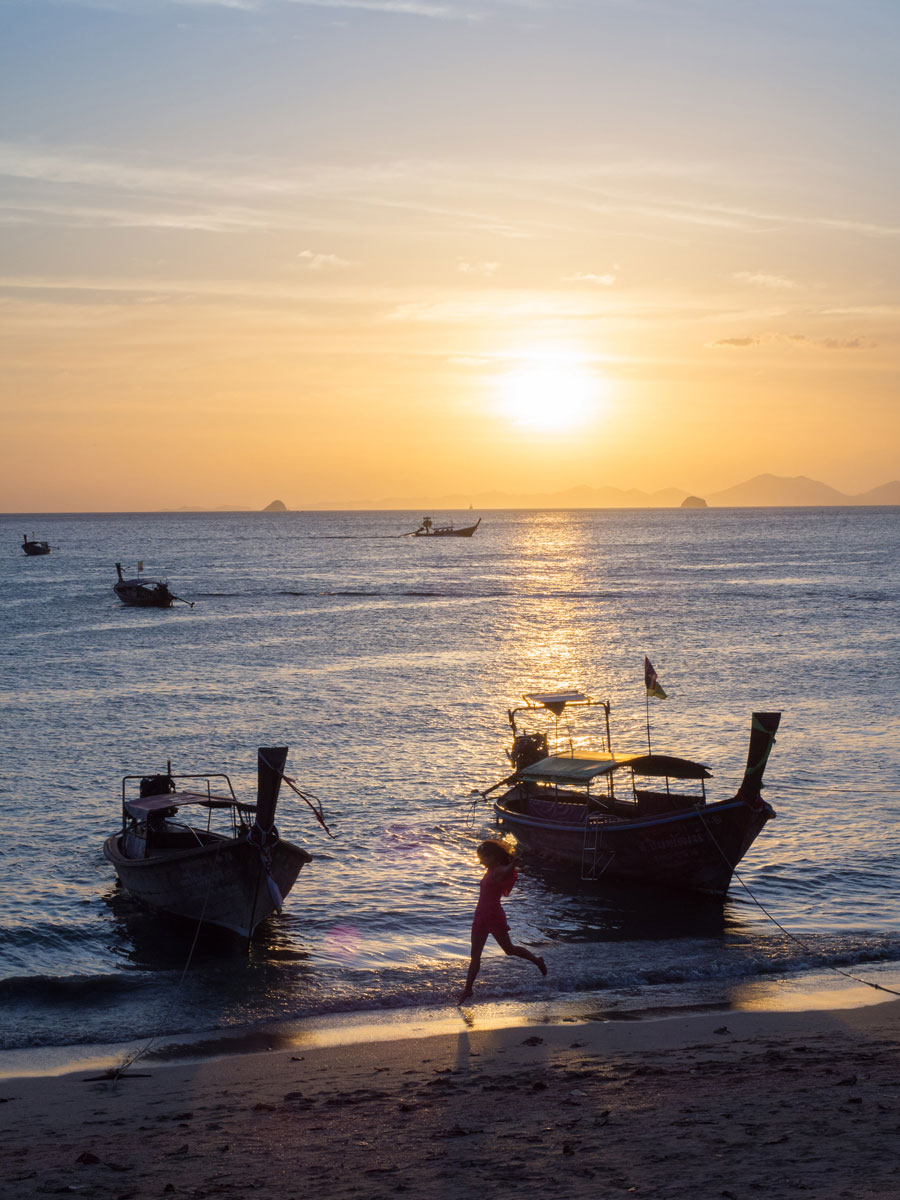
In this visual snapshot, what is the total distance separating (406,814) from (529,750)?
3373 mm

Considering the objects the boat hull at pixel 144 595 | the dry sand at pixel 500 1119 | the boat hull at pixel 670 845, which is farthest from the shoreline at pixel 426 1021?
the boat hull at pixel 144 595

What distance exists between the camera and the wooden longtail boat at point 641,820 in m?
19.0

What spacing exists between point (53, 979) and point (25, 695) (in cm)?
2733

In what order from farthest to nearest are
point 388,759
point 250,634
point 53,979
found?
point 250,634, point 388,759, point 53,979

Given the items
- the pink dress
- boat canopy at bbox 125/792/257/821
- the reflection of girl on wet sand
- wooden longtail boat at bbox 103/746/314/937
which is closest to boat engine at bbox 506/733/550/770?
boat canopy at bbox 125/792/257/821

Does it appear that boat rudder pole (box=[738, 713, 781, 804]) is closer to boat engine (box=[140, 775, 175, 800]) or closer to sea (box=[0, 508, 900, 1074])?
sea (box=[0, 508, 900, 1074])

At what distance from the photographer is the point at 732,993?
48.3 feet

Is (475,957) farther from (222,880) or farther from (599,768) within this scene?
(599,768)

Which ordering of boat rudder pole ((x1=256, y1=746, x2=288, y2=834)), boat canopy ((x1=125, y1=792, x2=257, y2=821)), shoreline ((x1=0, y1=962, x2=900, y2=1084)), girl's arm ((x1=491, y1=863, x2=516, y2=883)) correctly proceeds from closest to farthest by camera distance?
1. girl's arm ((x1=491, y1=863, x2=516, y2=883))
2. shoreline ((x1=0, y1=962, x2=900, y2=1084))
3. boat rudder pole ((x1=256, y1=746, x2=288, y2=834))
4. boat canopy ((x1=125, y1=792, x2=257, y2=821))

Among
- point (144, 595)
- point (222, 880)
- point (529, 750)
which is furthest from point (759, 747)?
point (144, 595)

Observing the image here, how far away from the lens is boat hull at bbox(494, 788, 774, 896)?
19172 mm

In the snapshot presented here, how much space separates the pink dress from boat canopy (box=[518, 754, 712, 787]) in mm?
8208

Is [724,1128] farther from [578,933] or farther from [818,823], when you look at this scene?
[818,823]

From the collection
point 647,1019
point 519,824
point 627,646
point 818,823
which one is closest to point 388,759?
point 519,824
